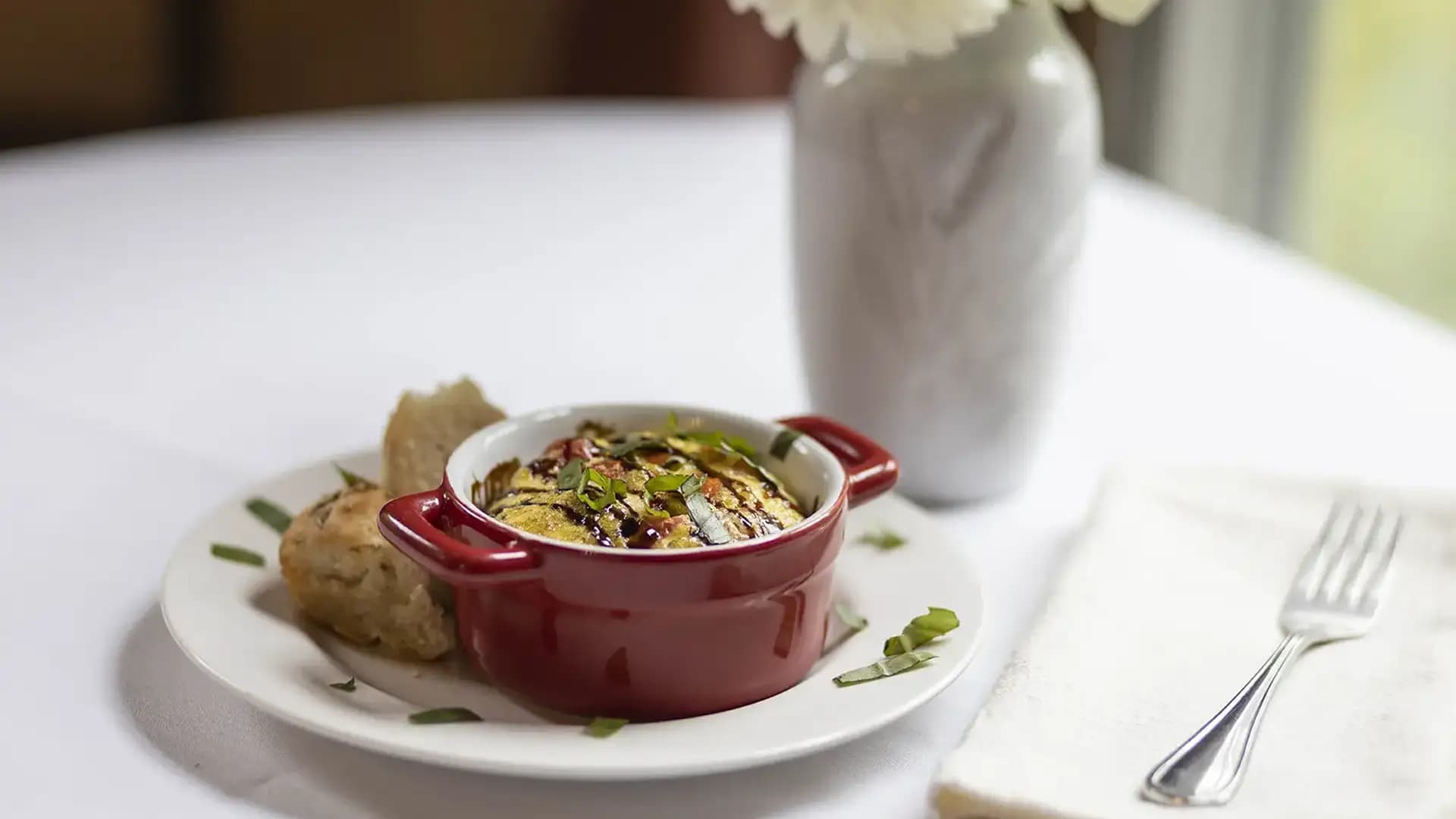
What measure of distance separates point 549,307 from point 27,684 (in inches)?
32.7

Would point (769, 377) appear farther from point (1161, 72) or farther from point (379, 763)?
point (1161, 72)

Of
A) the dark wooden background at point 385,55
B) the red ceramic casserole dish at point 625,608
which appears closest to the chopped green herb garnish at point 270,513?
the red ceramic casserole dish at point 625,608

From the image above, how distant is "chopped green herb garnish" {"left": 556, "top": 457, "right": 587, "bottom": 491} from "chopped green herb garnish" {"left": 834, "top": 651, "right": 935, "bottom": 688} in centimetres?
18

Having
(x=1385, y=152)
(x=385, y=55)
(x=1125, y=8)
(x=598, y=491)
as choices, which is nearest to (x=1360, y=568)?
(x=1125, y=8)

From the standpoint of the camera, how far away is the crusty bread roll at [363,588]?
0.82 m

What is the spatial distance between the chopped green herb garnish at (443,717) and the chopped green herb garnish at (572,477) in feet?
0.45

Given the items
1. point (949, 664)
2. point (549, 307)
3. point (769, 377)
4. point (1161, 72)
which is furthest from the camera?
point (1161, 72)

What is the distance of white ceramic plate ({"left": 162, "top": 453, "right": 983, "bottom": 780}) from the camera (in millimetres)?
683

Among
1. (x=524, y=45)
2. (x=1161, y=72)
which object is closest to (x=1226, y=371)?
(x=1161, y=72)

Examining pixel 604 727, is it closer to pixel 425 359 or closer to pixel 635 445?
pixel 635 445

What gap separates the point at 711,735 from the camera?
0.72 meters

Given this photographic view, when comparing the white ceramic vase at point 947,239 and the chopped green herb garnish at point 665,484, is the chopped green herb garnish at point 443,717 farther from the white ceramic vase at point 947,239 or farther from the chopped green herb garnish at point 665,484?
the white ceramic vase at point 947,239

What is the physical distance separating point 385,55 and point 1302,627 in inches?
108

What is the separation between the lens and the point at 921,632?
2.68ft
